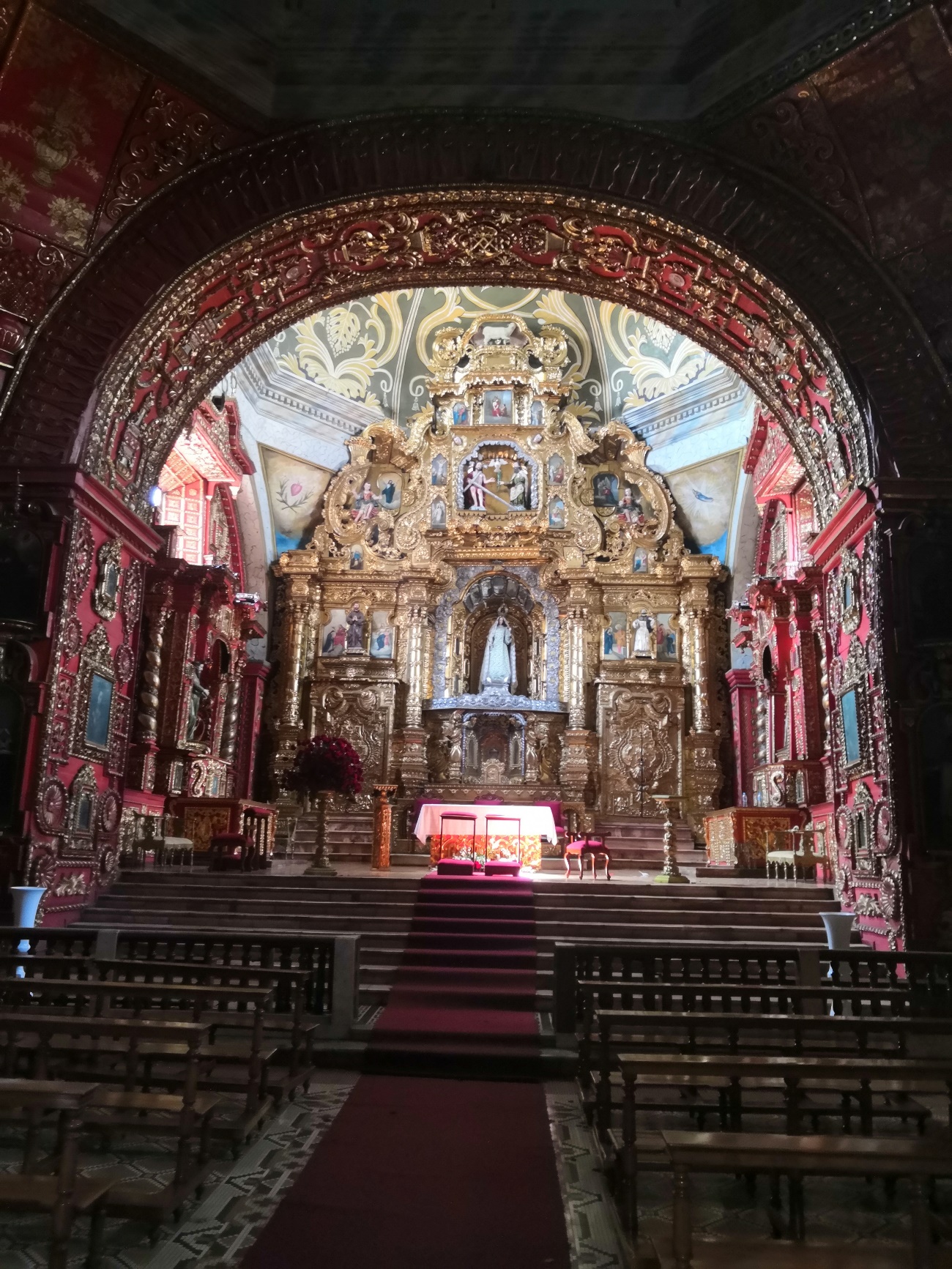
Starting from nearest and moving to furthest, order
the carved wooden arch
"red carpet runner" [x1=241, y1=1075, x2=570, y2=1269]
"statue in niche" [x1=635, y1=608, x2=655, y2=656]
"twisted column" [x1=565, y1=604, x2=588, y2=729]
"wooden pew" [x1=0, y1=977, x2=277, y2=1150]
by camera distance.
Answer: "red carpet runner" [x1=241, y1=1075, x2=570, y2=1269] → "wooden pew" [x1=0, y1=977, x2=277, y2=1150] → the carved wooden arch → "twisted column" [x1=565, y1=604, x2=588, y2=729] → "statue in niche" [x1=635, y1=608, x2=655, y2=656]

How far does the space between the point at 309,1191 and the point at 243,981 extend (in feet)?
7.28

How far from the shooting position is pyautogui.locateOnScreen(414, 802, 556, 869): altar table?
1473cm

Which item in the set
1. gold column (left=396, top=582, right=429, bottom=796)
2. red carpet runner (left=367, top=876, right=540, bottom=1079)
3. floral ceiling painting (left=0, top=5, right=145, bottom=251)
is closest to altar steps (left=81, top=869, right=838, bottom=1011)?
red carpet runner (left=367, top=876, right=540, bottom=1079)

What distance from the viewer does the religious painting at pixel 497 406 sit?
22.7 metres

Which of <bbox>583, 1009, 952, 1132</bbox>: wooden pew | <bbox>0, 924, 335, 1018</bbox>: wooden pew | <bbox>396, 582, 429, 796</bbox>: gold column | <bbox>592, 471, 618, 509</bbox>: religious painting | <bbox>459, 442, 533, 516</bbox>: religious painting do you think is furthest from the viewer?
<bbox>592, 471, 618, 509</bbox>: religious painting

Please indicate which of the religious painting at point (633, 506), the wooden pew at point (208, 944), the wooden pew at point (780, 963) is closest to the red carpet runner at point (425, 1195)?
the wooden pew at point (780, 963)

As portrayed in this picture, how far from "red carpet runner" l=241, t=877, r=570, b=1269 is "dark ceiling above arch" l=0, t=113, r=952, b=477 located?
7.07m

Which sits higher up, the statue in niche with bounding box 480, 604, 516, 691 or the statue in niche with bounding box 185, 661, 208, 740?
the statue in niche with bounding box 480, 604, 516, 691

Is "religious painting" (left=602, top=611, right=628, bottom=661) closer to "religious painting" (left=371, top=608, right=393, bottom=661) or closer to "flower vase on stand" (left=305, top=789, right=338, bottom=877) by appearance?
"religious painting" (left=371, top=608, right=393, bottom=661)

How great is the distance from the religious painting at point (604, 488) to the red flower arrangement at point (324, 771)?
10.9 m

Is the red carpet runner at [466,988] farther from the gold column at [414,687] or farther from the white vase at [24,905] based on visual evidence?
the gold column at [414,687]

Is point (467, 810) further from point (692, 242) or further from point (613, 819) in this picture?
point (692, 242)

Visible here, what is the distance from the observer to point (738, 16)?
10438mm

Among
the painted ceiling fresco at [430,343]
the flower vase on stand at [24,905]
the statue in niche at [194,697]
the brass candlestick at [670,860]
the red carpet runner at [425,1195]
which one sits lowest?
the red carpet runner at [425,1195]
